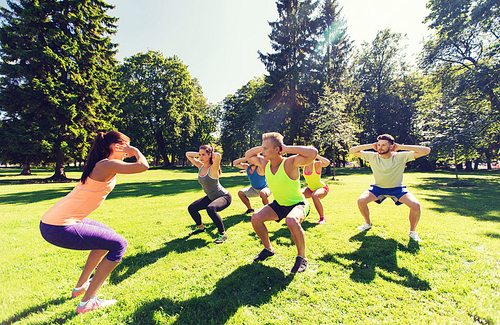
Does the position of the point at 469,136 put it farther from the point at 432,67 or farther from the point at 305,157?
the point at 305,157

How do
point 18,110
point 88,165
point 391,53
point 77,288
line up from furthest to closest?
1. point 391,53
2. point 18,110
3. point 77,288
4. point 88,165

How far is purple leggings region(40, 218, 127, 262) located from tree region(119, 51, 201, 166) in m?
35.6

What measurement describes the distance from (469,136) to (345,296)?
18042mm

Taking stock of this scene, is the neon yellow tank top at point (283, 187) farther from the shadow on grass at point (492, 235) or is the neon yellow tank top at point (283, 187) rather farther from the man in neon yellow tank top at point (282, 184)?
the shadow on grass at point (492, 235)

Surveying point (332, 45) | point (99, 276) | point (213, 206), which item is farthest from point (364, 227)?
point (332, 45)

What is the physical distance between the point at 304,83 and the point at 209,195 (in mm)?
24022

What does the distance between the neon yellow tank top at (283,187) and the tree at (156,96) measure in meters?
35.3

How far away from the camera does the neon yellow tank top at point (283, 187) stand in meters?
3.66

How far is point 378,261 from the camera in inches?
144

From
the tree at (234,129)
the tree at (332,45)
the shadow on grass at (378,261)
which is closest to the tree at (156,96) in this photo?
the tree at (234,129)

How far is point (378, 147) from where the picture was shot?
16.1ft

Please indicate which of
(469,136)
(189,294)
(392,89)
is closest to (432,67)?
(469,136)

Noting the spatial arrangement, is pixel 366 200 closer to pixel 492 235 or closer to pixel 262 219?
pixel 492 235

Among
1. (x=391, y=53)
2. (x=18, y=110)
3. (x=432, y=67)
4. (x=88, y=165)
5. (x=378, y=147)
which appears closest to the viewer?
(x=88, y=165)
